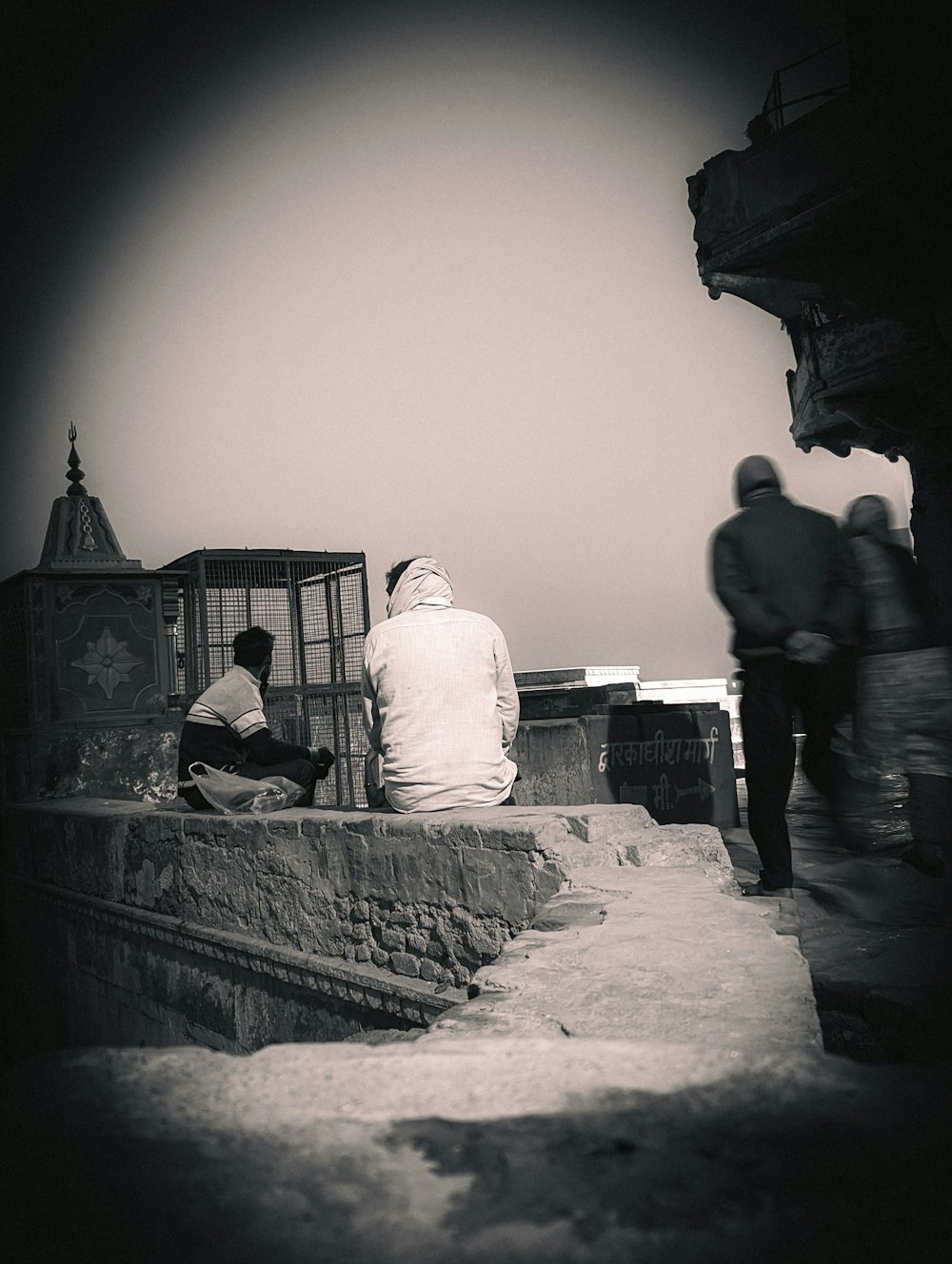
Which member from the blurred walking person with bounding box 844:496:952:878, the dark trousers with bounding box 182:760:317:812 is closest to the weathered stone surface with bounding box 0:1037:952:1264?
the blurred walking person with bounding box 844:496:952:878

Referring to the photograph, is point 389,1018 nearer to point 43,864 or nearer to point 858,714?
point 858,714

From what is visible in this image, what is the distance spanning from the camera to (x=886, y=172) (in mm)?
7238

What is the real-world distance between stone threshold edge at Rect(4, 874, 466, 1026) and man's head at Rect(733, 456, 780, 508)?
228 cm

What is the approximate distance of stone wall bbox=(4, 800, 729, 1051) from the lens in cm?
342

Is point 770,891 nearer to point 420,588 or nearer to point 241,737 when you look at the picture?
point 420,588

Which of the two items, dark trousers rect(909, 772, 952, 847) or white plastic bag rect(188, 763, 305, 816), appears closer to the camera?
dark trousers rect(909, 772, 952, 847)

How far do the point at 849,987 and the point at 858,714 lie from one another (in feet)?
4.56

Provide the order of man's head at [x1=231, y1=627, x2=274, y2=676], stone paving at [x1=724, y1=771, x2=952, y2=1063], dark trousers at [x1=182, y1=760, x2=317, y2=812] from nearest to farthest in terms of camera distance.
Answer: stone paving at [x1=724, y1=771, x2=952, y2=1063]
dark trousers at [x1=182, y1=760, x2=317, y2=812]
man's head at [x1=231, y1=627, x2=274, y2=676]

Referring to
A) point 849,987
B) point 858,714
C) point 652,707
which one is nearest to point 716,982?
point 849,987

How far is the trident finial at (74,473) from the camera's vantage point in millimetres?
12898

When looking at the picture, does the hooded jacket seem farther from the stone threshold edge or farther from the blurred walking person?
the stone threshold edge

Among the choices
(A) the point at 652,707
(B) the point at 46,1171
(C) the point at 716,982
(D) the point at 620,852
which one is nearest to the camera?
(B) the point at 46,1171

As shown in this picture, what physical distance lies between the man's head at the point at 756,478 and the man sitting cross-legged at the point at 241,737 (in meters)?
2.87

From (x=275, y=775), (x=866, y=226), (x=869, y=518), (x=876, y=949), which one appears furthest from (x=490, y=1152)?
(x=866, y=226)
